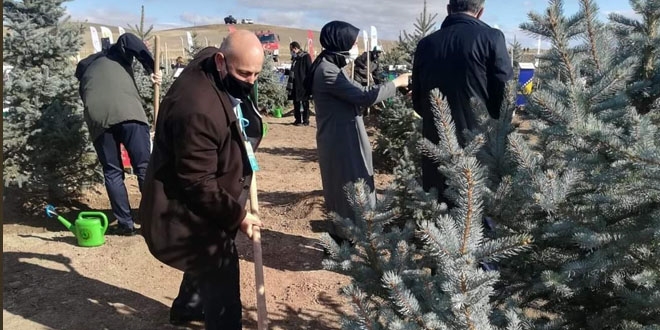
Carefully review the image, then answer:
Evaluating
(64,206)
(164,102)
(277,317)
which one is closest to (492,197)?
(164,102)

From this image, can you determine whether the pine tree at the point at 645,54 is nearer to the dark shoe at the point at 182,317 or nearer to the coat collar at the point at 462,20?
the coat collar at the point at 462,20

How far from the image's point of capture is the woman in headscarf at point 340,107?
3.94 metres

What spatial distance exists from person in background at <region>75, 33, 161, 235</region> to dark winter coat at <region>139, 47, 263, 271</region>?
2190 mm

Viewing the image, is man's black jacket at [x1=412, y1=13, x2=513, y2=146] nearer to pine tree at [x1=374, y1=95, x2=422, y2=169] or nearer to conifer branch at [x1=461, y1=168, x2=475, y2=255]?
conifer branch at [x1=461, y1=168, x2=475, y2=255]

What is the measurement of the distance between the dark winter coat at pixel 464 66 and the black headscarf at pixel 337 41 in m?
0.73

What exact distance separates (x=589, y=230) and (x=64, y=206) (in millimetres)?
5526

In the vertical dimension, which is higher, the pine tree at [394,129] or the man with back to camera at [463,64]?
the man with back to camera at [463,64]

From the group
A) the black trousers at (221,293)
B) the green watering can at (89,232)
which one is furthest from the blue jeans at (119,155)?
the black trousers at (221,293)

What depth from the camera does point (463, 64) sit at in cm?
323

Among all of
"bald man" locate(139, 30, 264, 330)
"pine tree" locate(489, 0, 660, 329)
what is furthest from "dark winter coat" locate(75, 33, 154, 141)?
"pine tree" locate(489, 0, 660, 329)

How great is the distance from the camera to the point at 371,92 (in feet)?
12.7

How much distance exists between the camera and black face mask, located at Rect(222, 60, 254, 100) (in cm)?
258

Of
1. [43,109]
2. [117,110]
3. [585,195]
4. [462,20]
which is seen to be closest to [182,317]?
[117,110]

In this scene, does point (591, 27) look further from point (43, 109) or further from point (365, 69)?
point (365, 69)
